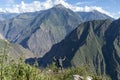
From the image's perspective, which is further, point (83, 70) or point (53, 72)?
point (83, 70)

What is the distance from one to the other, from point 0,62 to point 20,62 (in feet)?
26.0

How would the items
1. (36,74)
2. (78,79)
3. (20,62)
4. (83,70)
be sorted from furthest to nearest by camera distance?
1. (83,70)
2. (78,79)
3. (36,74)
4. (20,62)

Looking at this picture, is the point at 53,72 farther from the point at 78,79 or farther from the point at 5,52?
the point at 5,52

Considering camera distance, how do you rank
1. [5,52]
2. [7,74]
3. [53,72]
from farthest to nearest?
[53,72]
[7,74]
[5,52]

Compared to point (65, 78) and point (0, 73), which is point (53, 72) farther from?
point (0, 73)

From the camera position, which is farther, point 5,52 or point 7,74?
point 7,74

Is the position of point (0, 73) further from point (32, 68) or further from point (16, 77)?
point (32, 68)

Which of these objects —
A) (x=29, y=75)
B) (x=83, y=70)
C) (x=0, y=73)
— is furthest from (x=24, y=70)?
→ (x=83, y=70)

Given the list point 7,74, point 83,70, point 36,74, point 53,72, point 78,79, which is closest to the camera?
point 7,74

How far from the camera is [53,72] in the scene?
57312 mm

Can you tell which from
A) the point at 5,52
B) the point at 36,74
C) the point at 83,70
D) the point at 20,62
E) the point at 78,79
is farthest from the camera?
the point at 83,70

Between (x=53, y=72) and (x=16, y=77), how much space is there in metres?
25.8

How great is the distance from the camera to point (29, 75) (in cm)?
3303

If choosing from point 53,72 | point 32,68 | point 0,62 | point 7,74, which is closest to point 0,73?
point 0,62
